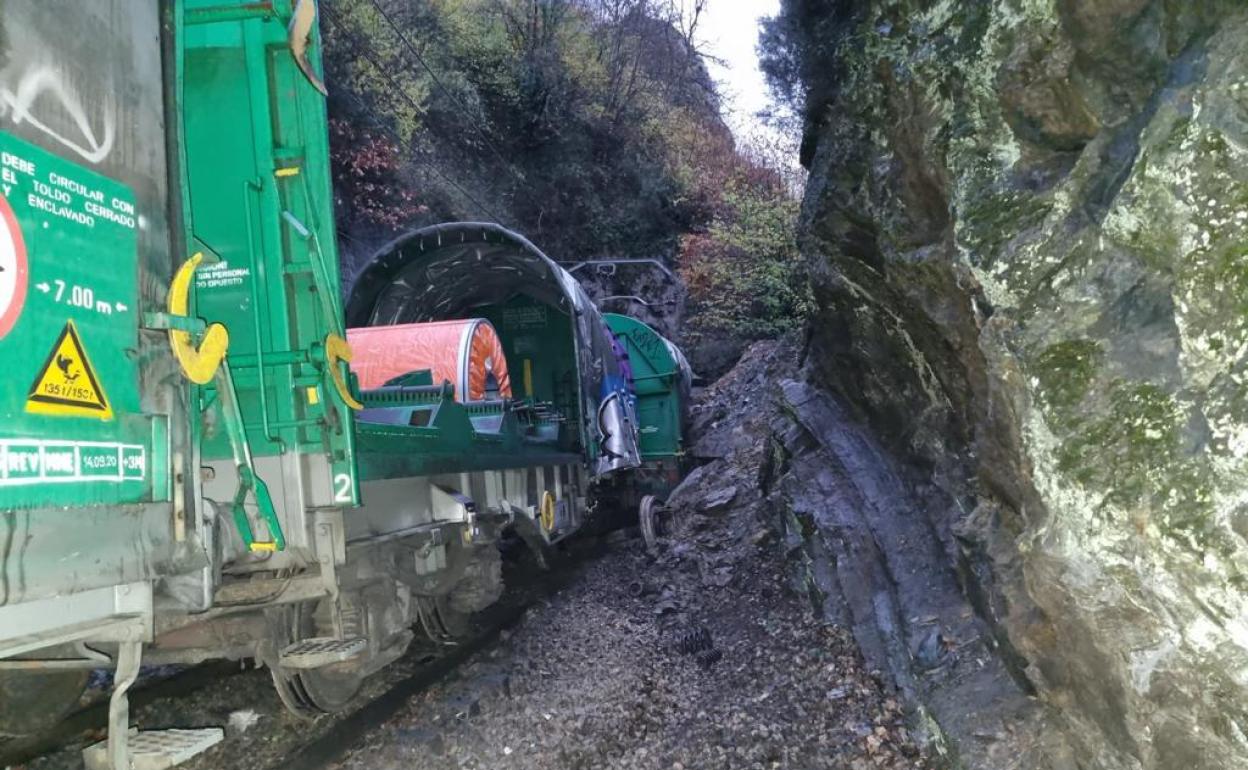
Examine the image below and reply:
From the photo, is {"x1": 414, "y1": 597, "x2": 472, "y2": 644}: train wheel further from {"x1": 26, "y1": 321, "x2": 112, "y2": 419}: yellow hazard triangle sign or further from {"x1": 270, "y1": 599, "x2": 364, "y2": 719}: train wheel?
{"x1": 26, "y1": 321, "x2": 112, "y2": 419}: yellow hazard triangle sign

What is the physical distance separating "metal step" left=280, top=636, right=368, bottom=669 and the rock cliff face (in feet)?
10.5

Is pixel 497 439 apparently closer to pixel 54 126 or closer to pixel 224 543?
pixel 224 543

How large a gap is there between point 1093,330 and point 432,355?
5022 millimetres

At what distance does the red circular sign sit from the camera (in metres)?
2.04

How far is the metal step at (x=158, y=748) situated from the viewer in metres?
2.63

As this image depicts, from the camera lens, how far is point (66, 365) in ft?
7.35

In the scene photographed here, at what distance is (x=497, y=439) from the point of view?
6727 mm

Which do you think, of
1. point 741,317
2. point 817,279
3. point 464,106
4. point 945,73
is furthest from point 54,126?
point 464,106

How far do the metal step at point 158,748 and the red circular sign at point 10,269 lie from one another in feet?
4.71

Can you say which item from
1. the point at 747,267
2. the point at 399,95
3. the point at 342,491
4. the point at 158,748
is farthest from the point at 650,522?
the point at 399,95

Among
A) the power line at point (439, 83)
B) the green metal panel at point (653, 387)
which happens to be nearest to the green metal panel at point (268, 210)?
the green metal panel at point (653, 387)

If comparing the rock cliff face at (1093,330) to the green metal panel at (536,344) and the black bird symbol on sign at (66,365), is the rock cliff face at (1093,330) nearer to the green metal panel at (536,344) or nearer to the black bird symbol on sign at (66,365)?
the black bird symbol on sign at (66,365)

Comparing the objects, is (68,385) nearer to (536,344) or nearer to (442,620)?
(442,620)

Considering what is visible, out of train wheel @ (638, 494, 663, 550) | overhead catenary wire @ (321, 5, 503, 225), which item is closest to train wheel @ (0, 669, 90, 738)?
train wheel @ (638, 494, 663, 550)
